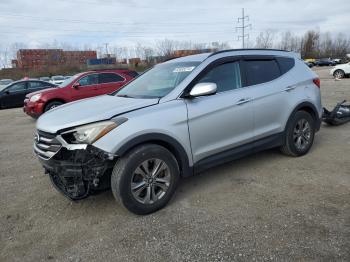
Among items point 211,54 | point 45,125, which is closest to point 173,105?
point 211,54

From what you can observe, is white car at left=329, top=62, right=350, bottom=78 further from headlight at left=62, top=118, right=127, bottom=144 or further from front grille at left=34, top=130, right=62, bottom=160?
front grille at left=34, top=130, right=62, bottom=160

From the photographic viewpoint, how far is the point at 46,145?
10.8ft

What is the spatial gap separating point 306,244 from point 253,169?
188 centimetres

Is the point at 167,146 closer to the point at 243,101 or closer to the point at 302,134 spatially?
the point at 243,101

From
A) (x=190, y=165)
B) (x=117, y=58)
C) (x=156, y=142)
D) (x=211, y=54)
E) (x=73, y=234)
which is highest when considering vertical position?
(x=117, y=58)

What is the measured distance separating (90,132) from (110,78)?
809 centimetres

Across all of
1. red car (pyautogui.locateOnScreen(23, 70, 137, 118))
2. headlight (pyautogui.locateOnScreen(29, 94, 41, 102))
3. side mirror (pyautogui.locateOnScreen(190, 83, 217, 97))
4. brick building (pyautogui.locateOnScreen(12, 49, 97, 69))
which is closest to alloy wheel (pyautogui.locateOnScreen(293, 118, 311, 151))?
side mirror (pyautogui.locateOnScreen(190, 83, 217, 97))

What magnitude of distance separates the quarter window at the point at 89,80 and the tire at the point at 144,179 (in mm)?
7759

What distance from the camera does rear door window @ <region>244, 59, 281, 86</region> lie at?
4281 mm

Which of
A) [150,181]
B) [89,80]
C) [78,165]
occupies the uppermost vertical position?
[89,80]

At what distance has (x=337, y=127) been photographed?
22.5 feet

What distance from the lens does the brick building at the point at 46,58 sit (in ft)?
197

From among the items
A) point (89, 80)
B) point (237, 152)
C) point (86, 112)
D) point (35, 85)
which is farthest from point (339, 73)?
point (86, 112)

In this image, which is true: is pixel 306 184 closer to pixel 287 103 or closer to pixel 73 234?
pixel 287 103
